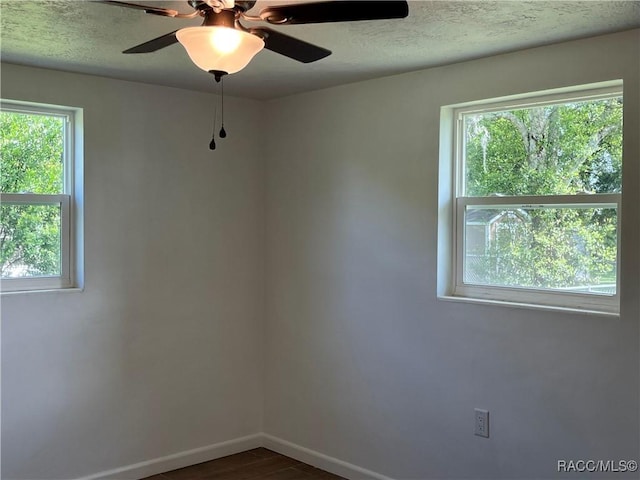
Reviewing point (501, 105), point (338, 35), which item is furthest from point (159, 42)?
point (501, 105)

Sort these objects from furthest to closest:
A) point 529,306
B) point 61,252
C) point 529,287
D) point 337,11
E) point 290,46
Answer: point 61,252, point 529,287, point 529,306, point 290,46, point 337,11

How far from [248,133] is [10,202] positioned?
5.11 feet

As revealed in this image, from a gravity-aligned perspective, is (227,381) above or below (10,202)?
below

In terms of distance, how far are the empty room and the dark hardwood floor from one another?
0.08ft

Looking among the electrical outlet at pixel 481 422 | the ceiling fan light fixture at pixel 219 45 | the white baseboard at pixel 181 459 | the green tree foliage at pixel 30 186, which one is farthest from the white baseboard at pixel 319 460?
the ceiling fan light fixture at pixel 219 45

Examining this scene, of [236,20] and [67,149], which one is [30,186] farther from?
[236,20]

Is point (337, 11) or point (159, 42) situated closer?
point (337, 11)

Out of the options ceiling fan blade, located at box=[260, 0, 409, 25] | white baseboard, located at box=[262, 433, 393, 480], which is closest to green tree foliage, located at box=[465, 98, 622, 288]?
white baseboard, located at box=[262, 433, 393, 480]

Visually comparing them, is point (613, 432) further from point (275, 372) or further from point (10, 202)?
point (10, 202)

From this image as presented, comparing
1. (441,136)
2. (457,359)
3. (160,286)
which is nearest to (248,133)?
(160,286)

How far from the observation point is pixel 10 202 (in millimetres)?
3502

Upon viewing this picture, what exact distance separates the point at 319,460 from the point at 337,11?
294 cm

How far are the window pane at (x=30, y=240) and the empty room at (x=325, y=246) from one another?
0.5 inches

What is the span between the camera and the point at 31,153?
3.58 meters
